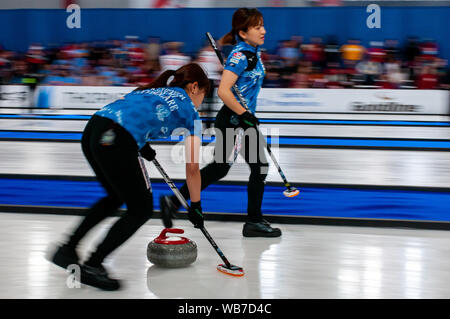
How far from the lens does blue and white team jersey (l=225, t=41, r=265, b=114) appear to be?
4180 millimetres

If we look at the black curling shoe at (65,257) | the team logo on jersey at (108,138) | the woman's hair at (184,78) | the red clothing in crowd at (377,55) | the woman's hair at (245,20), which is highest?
the woman's hair at (245,20)

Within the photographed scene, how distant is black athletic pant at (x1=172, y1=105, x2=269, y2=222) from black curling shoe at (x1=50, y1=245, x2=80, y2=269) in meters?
1.17

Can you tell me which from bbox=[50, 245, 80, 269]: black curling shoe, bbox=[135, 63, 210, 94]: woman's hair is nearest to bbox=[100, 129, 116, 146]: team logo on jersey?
bbox=[135, 63, 210, 94]: woman's hair

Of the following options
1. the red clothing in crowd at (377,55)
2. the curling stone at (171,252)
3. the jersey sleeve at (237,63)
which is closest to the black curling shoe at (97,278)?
the curling stone at (171,252)

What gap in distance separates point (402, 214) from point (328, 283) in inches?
79.0

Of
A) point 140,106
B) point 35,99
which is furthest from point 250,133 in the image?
point 35,99

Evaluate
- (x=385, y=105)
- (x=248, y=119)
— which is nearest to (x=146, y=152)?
(x=248, y=119)

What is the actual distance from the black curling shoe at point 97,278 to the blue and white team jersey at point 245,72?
1.75 metres

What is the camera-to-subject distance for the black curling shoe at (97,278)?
127 inches

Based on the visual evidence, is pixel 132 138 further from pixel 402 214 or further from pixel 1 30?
pixel 1 30

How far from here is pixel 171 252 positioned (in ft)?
11.9

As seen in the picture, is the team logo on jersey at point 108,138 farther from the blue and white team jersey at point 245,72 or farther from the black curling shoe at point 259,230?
the black curling shoe at point 259,230

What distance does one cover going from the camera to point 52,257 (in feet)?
11.4

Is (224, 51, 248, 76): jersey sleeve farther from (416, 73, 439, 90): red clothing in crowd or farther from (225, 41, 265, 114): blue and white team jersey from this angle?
(416, 73, 439, 90): red clothing in crowd
